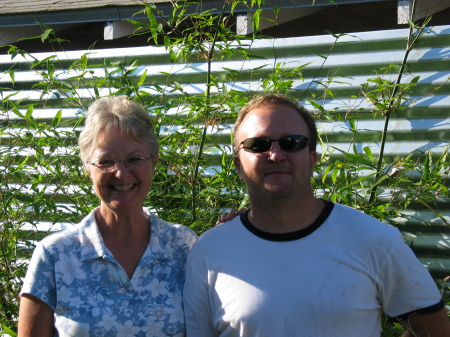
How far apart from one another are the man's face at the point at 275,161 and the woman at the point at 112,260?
389mm

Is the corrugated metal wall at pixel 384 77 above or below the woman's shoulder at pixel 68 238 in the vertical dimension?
above

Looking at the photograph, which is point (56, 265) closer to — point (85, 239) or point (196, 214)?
point (85, 239)

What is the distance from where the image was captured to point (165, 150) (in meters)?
3.70

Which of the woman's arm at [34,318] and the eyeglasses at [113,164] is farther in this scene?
the eyeglasses at [113,164]

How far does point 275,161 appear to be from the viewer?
8.34 ft

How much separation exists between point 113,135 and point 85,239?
399 millimetres

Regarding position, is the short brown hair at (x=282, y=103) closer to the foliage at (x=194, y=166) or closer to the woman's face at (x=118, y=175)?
the woman's face at (x=118, y=175)

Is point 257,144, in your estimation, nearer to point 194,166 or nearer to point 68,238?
point 68,238

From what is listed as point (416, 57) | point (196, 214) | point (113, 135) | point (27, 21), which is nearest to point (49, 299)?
point (113, 135)

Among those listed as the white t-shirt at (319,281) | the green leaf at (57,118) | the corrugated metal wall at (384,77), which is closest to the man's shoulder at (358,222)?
the white t-shirt at (319,281)

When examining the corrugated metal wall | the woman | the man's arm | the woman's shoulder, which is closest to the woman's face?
the woman

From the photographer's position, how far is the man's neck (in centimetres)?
256

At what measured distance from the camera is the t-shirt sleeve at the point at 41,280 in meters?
2.54

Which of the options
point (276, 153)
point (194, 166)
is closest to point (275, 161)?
point (276, 153)
